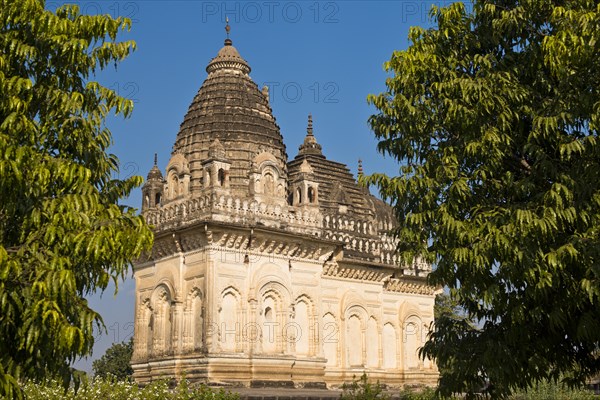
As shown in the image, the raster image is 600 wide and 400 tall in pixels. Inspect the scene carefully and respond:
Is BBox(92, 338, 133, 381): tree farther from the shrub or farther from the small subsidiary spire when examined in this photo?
the shrub

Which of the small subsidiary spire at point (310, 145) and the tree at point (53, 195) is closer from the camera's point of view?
the tree at point (53, 195)

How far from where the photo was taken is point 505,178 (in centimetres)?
1318

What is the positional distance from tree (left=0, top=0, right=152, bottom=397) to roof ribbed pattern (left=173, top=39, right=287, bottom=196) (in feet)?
49.7

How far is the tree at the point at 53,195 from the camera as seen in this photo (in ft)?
28.0

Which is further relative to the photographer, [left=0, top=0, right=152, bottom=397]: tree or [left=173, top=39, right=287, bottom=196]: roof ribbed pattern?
[left=173, top=39, right=287, bottom=196]: roof ribbed pattern

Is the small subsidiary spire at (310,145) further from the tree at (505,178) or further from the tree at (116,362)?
the tree at (116,362)

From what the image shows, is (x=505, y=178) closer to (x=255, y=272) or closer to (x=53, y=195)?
(x=53, y=195)

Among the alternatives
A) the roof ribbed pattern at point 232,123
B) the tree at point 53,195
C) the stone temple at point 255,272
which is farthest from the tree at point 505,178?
the roof ribbed pattern at point 232,123

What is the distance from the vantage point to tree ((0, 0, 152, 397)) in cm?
852

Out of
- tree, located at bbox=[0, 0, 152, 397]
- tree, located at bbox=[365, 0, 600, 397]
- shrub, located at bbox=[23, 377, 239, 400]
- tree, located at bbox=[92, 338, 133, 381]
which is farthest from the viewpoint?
tree, located at bbox=[92, 338, 133, 381]

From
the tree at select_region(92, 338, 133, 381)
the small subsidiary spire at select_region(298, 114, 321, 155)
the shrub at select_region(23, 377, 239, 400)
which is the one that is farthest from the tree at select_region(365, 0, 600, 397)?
the tree at select_region(92, 338, 133, 381)

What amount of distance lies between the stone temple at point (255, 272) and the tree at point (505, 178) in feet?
33.1

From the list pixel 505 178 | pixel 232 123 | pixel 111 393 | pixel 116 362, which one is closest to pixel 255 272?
pixel 232 123

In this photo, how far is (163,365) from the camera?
24.1 metres
